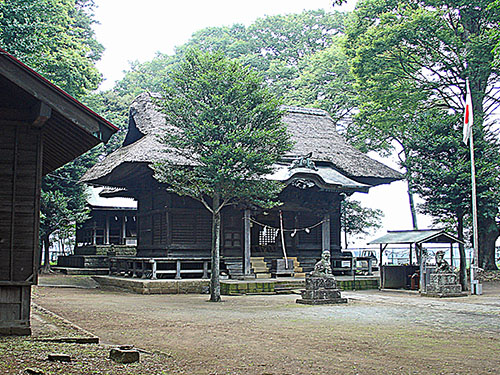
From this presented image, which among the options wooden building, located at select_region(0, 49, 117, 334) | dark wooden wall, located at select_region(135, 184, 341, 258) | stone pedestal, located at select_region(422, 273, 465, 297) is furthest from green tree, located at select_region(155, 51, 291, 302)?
wooden building, located at select_region(0, 49, 117, 334)

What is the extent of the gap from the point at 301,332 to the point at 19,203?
5427 mm

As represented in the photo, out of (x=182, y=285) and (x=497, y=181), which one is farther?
(x=497, y=181)

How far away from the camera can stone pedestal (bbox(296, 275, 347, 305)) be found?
16.0m

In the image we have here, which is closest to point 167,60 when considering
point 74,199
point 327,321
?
point 74,199

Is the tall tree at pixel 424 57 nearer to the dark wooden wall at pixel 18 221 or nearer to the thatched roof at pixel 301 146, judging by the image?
the thatched roof at pixel 301 146

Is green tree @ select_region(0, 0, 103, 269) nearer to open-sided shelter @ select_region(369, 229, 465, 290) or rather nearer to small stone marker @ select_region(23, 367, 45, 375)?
open-sided shelter @ select_region(369, 229, 465, 290)

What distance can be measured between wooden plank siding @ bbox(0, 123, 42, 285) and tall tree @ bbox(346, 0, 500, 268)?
67.7ft

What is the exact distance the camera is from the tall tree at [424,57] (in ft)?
85.1

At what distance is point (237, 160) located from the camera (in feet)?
54.5

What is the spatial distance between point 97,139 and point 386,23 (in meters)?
21.7

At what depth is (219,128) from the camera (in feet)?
55.8

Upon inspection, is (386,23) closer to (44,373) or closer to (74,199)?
(74,199)

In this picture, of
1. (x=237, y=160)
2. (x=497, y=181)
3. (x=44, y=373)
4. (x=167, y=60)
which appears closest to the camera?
(x=44, y=373)

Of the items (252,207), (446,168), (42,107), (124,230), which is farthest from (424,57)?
(42,107)
